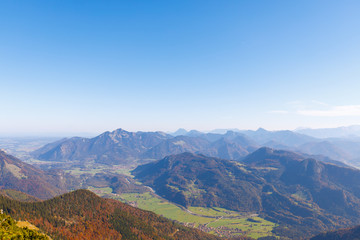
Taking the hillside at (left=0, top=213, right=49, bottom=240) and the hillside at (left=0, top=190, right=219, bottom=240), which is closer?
the hillside at (left=0, top=213, right=49, bottom=240)

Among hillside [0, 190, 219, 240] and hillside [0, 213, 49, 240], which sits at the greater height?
hillside [0, 213, 49, 240]

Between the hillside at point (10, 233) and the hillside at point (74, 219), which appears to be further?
the hillside at point (74, 219)

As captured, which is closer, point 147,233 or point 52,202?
point 52,202

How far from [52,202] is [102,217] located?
4892 cm

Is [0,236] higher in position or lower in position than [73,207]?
higher

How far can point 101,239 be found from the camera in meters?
158

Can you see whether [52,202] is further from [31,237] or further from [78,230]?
[31,237]

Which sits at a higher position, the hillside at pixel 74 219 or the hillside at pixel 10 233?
the hillside at pixel 10 233

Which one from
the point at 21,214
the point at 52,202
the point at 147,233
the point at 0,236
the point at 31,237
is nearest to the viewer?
the point at 0,236

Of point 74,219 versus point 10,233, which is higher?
point 10,233

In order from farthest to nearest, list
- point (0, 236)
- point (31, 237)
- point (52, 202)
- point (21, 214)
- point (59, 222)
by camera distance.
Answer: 1. point (52, 202)
2. point (59, 222)
3. point (21, 214)
4. point (31, 237)
5. point (0, 236)

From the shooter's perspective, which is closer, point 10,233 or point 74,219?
point 10,233

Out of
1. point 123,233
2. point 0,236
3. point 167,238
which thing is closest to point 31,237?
point 0,236

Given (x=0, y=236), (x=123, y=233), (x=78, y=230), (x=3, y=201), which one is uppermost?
(x=0, y=236)
